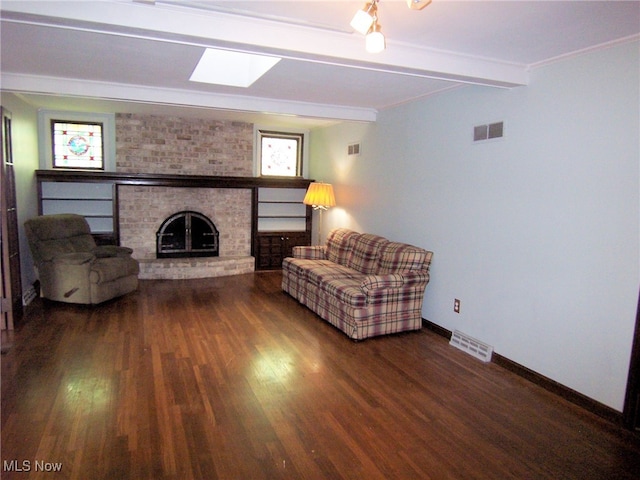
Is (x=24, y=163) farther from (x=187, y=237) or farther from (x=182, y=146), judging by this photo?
(x=187, y=237)

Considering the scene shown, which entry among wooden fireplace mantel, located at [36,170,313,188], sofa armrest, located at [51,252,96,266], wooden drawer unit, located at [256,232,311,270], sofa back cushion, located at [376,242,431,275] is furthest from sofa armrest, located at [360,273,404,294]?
wooden fireplace mantel, located at [36,170,313,188]

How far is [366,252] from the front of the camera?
511cm

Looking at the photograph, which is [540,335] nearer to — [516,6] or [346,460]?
[346,460]

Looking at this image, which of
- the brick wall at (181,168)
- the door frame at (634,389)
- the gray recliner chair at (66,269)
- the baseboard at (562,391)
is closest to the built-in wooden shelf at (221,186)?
the brick wall at (181,168)

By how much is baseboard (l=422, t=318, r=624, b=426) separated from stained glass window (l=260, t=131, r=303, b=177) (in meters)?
5.00

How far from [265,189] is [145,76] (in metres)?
3.69

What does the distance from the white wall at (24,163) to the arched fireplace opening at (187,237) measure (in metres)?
1.77

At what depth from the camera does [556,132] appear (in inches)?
124

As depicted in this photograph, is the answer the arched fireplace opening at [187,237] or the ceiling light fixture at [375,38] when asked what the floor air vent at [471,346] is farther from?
the arched fireplace opening at [187,237]

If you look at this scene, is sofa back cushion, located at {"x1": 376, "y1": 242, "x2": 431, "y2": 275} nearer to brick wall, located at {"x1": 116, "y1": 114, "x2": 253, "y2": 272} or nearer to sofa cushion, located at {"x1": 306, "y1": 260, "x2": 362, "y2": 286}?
sofa cushion, located at {"x1": 306, "y1": 260, "x2": 362, "y2": 286}

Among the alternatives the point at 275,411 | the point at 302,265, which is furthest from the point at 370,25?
the point at 302,265

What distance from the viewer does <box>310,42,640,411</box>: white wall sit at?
2.77m

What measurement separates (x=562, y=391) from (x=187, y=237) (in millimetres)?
5628

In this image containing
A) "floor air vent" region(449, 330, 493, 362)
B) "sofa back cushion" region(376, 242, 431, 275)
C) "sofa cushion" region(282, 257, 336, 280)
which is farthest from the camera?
"sofa cushion" region(282, 257, 336, 280)
